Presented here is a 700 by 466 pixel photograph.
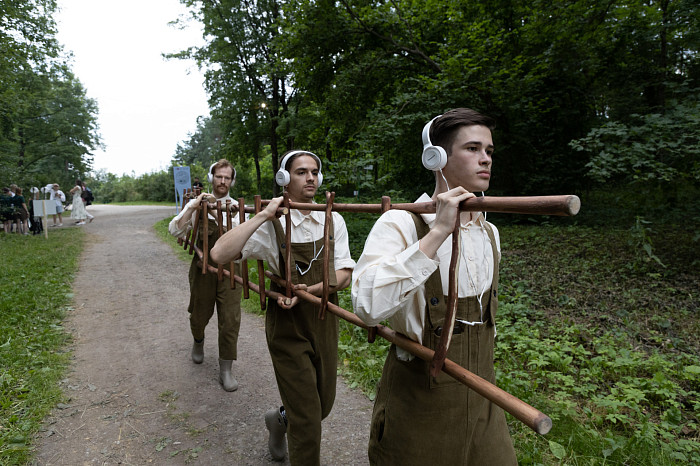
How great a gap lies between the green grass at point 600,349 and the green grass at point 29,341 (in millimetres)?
2815

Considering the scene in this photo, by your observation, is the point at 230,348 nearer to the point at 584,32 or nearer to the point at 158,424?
the point at 158,424

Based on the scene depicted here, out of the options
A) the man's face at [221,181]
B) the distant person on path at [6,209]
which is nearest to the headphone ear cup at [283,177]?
the man's face at [221,181]

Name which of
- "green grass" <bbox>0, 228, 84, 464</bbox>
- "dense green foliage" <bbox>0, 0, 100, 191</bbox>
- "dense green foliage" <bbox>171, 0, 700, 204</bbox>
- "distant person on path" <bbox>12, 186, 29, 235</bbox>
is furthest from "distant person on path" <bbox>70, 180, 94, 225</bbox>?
"dense green foliage" <bbox>171, 0, 700, 204</bbox>

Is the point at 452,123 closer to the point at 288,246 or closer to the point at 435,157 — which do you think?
the point at 435,157

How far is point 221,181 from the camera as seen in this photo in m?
4.51

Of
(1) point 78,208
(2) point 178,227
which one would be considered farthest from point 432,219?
(1) point 78,208

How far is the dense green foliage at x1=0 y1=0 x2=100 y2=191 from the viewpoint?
45.0ft

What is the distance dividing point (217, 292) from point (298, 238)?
2050 millimetres

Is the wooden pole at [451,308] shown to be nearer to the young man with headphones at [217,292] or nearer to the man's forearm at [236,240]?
the man's forearm at [236,240]

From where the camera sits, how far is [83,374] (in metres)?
4.64

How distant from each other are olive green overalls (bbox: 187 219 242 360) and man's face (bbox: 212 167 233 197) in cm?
34

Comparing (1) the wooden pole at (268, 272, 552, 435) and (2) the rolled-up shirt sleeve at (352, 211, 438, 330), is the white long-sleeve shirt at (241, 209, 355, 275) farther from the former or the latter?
(2) the rolled-up shirt sleeve at (352, 211, 438, 330)

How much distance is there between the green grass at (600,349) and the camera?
316cm

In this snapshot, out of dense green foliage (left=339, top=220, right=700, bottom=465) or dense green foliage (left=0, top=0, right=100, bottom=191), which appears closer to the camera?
dense green foliage (left=339, top=220, right=700, bottom=465)
